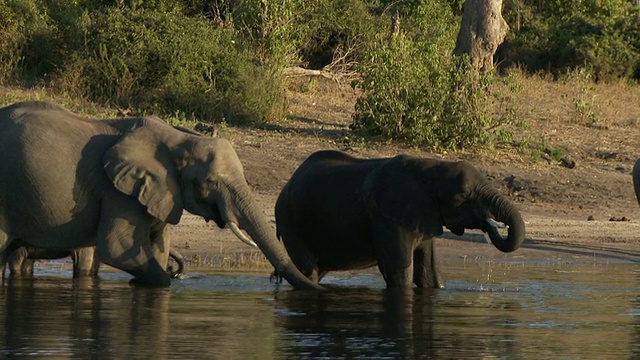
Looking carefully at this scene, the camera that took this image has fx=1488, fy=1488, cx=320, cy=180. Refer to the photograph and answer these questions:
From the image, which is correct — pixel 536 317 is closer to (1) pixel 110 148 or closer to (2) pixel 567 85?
(1) pixel 110 148

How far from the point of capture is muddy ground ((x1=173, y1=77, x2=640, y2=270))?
15.4 metres

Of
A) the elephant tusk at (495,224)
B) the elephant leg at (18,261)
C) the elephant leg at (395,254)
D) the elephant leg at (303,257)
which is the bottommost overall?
the elephant leg at (18,261)

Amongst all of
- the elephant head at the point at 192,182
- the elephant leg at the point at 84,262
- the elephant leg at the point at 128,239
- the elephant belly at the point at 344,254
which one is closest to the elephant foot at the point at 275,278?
the elephant belly at the point at 344,254

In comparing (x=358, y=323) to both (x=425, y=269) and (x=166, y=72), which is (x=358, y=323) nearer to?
(x=425, y=269)

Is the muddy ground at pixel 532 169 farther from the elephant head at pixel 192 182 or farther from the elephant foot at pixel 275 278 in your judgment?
the elephant head at pixel 192 182

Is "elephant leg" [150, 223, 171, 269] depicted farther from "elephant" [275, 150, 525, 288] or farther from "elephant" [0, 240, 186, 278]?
"elephant" [275, 150, 525, 288]

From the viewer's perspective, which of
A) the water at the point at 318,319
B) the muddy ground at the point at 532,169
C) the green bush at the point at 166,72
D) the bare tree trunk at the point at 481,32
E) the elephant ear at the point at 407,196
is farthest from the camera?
the bare tree trunk at the point at 481,32

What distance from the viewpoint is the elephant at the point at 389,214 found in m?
11.6

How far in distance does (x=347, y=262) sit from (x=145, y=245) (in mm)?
1709

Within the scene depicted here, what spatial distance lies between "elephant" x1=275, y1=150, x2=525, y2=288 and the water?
12.2 inches

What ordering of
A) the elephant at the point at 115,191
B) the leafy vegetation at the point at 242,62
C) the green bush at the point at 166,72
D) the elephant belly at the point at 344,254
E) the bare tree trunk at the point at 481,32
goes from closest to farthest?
the elephant at the point at 115,191 < the elephant belly at the point at 344,254 < the leafy vegetation at the point at 242,62 < the green bush at the point at 166,72 < the bare tree trunk at the point at 481,32

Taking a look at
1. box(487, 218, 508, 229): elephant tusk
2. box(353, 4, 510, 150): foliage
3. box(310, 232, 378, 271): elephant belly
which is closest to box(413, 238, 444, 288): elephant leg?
box(310, 232, 378, 271): elephant belly

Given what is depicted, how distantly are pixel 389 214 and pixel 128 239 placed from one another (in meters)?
2.05

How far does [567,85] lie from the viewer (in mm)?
25766
